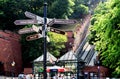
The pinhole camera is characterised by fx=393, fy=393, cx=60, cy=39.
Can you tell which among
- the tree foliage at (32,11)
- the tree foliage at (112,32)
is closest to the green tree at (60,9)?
the tree foliage at (32,11)

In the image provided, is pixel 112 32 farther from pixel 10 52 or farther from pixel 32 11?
pixel 32 11

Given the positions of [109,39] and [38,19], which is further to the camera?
[109,39]

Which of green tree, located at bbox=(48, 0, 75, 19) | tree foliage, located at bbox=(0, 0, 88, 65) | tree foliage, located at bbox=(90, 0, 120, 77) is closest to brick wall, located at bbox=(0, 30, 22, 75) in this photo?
tree foliage, located at bbox=(0, 0, 88, 65)

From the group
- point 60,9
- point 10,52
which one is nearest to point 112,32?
point 10,52

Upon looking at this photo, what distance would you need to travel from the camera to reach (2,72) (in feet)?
174

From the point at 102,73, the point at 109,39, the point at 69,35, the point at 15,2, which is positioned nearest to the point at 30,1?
the point at 15,2

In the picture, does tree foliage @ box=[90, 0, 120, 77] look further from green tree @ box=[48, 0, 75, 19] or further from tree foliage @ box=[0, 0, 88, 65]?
green tree @ box=[48, 0, 75, 19]

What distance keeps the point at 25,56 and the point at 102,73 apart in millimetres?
14565

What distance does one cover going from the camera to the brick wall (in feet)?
177

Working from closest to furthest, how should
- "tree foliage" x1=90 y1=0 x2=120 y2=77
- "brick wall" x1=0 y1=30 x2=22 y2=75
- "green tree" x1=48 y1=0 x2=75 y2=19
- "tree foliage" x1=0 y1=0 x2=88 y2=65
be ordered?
"tree foliage" x1=90 y1=0 x2=120 y2=77 < "brick wall" x1=0 y1=30 x2=22 y2=75 < "tree foliage" x1=0 y1=0 x2=88 y2=65 < "green tree" x1=48 y1=0 x2=75 y2=19

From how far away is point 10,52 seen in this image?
56.3m

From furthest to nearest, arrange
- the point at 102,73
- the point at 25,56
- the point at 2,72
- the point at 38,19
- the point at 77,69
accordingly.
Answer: the point at 25,56, the point at 2,72, the point at 102,73, the point at 77,69, the point at 38,19

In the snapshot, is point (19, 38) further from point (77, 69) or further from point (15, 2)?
point (77, 69)

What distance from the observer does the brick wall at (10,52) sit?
54.1m
